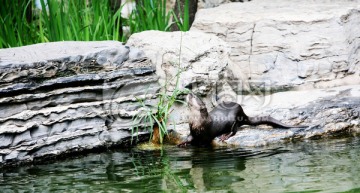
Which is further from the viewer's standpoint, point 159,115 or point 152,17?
point 152,17

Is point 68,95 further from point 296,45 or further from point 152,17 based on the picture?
point 296,45

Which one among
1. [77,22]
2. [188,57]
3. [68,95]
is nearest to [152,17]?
[77,22]

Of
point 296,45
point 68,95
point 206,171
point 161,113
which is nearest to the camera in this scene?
point 206,171

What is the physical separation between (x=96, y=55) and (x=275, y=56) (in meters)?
1.94

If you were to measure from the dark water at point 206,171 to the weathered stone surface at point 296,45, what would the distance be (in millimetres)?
1264

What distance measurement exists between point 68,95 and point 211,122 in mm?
1211

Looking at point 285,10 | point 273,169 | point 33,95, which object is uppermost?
point 285,10

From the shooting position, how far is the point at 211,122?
5.25 metres

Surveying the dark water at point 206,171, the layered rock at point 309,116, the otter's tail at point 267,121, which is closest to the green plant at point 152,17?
the layered rock at point 309,116

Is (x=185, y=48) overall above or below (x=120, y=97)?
above

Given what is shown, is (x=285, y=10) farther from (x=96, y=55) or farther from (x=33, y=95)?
(x=33, y=95)

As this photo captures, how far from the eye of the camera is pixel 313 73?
20.1 ft

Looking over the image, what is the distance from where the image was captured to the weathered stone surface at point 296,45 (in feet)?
20.0

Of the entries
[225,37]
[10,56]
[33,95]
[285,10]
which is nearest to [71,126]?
[33,95]
